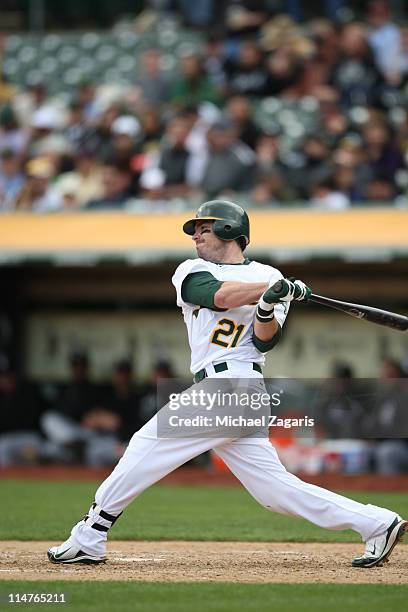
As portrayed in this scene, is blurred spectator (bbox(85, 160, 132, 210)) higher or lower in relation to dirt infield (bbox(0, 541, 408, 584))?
higher

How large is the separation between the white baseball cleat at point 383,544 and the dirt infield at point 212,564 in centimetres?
5

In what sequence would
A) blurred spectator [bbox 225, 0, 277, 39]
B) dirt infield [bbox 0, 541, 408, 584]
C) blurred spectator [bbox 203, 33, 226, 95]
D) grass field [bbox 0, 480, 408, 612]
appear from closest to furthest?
grass field [bbox 0, 480, 408, 612], dirt infield [bbox 0, 541, 408, 584], blurred spectator [bbox 203, 33, 226, 95], blurred spectator [bbox 225, 0, 277, 39]

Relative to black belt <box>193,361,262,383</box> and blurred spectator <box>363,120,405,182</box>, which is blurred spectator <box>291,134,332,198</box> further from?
black belt <box>193,361,262,383</box>

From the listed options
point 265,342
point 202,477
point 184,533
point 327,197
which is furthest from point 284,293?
point 202,477

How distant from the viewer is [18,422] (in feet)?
40.0

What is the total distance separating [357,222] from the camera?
33.7ft

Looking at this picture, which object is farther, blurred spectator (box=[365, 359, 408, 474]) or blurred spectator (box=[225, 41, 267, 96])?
blurred spectator (box=[225, 41, 267, 96])

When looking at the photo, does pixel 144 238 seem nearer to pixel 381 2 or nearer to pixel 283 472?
pixel 381 2

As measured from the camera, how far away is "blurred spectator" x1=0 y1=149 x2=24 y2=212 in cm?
1212

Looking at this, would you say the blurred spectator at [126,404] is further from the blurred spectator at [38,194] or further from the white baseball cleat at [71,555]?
the white baseball cleat at [71,555]

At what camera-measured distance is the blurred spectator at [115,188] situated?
1133cm

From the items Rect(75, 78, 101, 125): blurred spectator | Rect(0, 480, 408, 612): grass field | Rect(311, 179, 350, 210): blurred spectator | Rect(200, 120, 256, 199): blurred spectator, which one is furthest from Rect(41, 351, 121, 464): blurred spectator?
Rect(311, 179, 350, 210): blurred spectator

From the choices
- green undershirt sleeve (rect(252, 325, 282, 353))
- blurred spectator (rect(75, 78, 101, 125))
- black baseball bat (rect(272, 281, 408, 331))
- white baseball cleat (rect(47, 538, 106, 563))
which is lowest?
white baseball cleat (rect(47, 538, 106, 563))

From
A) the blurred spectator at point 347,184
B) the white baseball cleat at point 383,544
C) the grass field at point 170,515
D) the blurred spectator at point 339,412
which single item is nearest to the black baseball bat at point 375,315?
the white baseball cleat at point 383,544
